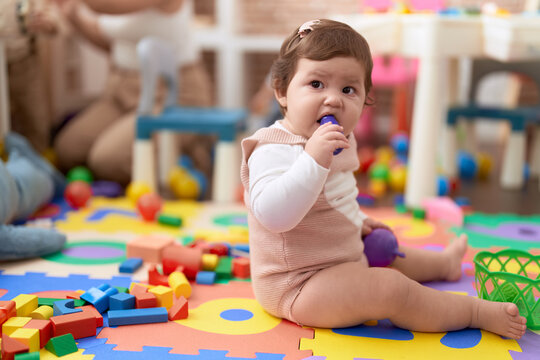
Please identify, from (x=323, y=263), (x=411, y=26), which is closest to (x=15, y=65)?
(x=411, y=26)

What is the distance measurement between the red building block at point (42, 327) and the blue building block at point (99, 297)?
10cm

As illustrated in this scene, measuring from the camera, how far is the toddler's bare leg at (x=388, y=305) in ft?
2.98

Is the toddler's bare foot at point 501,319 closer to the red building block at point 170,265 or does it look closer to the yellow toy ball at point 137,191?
the red building block at point 170,265

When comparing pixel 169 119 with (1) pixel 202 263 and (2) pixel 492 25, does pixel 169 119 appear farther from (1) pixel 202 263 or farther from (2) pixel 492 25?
(2) pixel 492 25

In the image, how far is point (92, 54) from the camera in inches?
100

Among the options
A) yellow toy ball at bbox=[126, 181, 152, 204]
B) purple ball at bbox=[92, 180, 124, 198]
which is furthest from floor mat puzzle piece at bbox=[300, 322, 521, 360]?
purple ball at bbox=[92, 180, 124, 198]

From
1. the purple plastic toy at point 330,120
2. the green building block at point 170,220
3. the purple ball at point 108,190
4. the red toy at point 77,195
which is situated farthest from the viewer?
the purple ball at point 108,190

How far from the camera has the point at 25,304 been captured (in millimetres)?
952

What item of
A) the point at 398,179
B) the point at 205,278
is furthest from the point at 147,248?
the point at 398,179

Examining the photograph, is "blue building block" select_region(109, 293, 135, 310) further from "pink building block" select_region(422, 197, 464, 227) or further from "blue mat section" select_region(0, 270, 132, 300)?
"pink building block" select_region(422, 197, 464, 227)

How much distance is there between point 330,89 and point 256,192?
20 cm

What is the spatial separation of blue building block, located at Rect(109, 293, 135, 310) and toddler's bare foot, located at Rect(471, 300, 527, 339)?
0.56 m

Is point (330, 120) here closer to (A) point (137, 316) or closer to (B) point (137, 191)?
(A) point (137, 316)

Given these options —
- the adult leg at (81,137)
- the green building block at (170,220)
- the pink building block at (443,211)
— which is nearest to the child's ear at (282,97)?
the green building block at (170,220)
